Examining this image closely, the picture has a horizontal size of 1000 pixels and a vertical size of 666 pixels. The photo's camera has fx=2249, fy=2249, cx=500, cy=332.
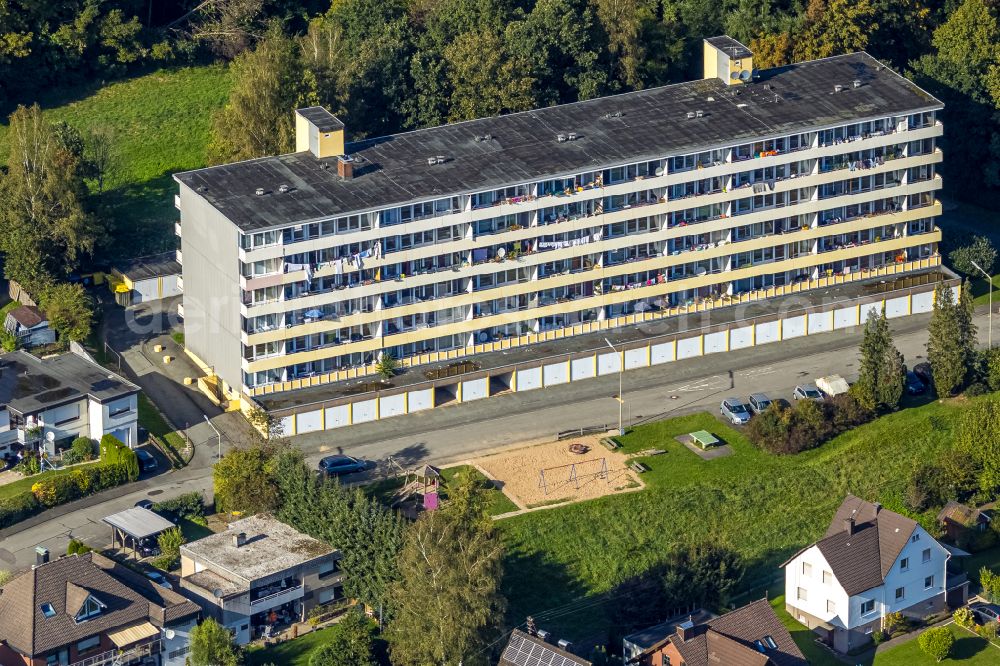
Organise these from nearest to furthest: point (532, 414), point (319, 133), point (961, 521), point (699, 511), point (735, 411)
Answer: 1. point (699, 511)
2. point (961, 521)
3. point (735, 411)
4. point (532, 414)
5. point (319, 133)

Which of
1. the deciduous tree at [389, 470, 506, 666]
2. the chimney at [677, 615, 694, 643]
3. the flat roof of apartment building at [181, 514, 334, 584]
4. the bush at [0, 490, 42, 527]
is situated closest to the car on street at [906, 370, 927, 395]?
the chimney at [677, 615, 694, 643]

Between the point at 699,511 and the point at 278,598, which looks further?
the point at 699,511

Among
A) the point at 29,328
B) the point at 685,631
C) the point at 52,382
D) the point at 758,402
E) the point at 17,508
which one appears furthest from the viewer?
the point at 29,328

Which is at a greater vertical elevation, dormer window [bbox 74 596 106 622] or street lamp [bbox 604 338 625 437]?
street lamp [bbox 604 338 625 437]

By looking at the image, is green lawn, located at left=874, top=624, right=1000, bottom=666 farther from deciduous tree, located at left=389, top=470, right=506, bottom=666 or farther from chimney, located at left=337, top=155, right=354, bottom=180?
chimney, located at left=337, top=155, right=354, bottom=180

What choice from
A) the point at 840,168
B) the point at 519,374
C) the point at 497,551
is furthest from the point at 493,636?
the point at 840,168

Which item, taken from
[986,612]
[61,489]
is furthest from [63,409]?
[986,612]

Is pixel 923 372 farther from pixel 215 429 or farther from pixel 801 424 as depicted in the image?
pixel 215 429
